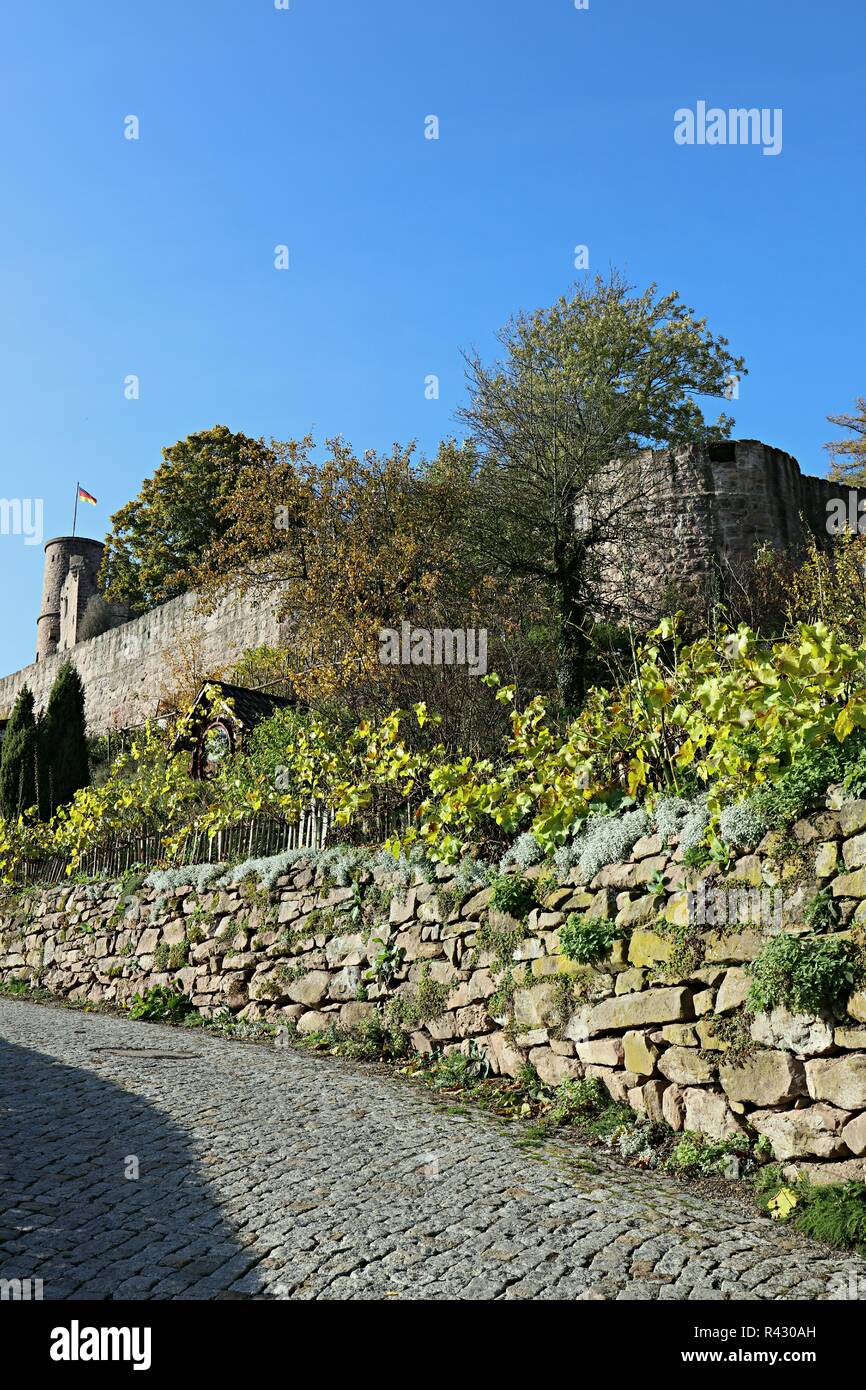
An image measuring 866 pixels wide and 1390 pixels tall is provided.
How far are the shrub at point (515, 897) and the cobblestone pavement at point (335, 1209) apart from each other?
1.32 metres

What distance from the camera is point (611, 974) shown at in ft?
20.9

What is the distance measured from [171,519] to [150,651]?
29.5 ft

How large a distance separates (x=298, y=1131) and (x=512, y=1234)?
5.97 ft

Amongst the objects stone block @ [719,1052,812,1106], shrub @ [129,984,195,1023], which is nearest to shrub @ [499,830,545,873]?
stone block @ [719,1052,812,1106]

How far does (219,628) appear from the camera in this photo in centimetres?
2414

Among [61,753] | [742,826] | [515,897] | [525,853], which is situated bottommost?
[515,897]

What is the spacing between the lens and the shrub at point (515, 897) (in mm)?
7234

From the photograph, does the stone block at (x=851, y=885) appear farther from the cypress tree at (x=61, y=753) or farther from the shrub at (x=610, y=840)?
the cypress tree at (x=61, y=753)

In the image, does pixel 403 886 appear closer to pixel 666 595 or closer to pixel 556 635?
pixel 556 635

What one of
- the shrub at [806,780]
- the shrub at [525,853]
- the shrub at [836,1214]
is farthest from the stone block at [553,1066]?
the shrub at [806,780]

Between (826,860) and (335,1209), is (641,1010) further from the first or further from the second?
(335,1209)

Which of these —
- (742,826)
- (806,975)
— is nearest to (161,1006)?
(742,826)

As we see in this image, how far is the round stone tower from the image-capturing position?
37.6m
